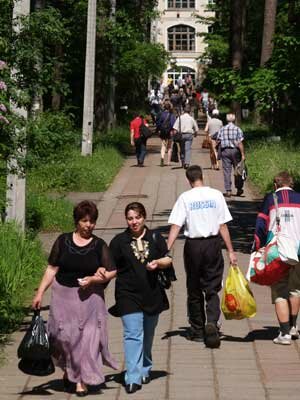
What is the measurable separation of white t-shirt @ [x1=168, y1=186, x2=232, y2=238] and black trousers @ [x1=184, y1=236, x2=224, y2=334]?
102 millimetres

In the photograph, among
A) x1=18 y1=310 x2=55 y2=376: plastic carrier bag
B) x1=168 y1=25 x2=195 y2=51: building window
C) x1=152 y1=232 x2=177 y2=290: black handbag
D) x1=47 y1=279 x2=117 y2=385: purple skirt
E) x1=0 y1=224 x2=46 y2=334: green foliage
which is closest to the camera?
x1=18 y1=310 x2=55 y2=376: plastic carrier bag

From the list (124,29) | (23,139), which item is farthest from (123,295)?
(124,29)

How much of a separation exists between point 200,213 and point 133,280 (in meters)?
1.85

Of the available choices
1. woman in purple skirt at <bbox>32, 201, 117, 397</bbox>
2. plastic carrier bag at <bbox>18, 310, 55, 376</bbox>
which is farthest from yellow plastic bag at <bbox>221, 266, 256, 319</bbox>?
plastic carrier bag at <bbox>18, 310, 55, 376</bbox>

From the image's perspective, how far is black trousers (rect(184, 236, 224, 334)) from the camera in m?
10.7

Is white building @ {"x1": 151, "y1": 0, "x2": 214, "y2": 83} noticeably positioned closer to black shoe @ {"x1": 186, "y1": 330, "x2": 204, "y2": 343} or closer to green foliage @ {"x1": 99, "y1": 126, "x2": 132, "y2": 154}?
green foliage @ {"x1": 99, "y1": 126, "x2": 132, "y2": 154}

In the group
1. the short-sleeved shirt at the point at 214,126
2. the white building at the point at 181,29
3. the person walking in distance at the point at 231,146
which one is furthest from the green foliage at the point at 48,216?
the white building at the point at 181,29

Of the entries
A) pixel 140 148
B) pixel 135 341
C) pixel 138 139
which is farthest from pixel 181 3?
pixel 135 341

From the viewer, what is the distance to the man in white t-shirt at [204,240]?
35.0 ft

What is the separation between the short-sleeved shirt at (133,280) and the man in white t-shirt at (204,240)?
1.54 metres

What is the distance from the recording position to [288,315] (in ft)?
35.3

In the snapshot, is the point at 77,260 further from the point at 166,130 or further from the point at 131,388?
the point at 166,130

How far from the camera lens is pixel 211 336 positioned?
10.6 meters

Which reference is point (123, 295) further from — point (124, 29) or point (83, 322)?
point (124, 29)
